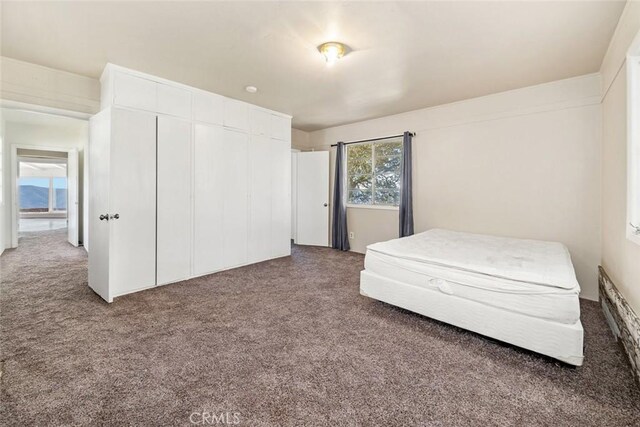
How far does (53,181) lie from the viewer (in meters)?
12.1

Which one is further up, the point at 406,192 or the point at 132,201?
the point at 406,192

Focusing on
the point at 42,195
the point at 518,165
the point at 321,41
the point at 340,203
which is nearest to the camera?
the point at 321,41

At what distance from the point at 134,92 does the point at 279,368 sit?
322 centimetres

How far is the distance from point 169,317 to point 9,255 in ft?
14.6

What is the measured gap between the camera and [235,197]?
4188 millimetres

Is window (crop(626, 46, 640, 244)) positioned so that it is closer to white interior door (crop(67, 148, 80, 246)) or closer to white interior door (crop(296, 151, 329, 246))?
white interior door (crop(296, 151, 329, 246))

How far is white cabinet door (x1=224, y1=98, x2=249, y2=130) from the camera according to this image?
4035mm

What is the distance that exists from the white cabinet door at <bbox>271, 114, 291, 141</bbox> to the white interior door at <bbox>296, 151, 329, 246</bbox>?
3.46ft

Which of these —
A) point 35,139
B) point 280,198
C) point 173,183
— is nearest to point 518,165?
point 280,198

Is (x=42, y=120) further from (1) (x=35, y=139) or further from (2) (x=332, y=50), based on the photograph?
(2) (x=332, y=50)

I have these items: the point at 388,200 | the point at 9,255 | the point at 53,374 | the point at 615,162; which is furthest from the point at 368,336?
Result: the point at 9,255

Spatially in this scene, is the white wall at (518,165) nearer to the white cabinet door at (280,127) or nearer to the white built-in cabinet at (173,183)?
the white cabinet door at (280,127)

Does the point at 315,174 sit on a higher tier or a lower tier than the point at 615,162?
higher

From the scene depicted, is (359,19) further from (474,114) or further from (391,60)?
(474,114)
